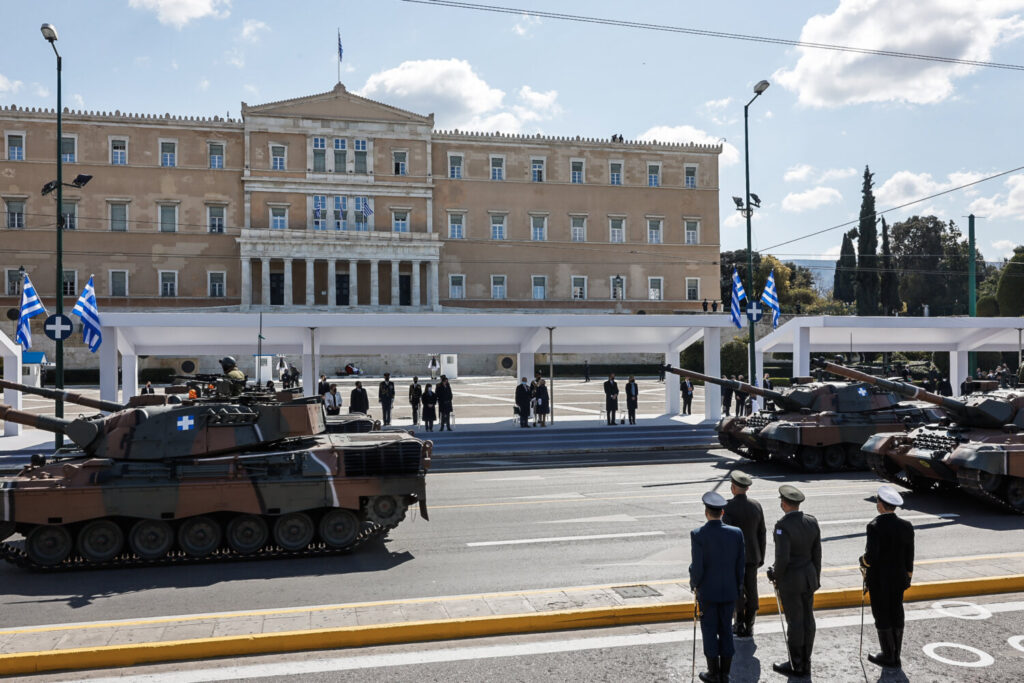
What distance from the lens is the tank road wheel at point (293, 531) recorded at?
1127 centimetres

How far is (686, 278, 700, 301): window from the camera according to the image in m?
71.9

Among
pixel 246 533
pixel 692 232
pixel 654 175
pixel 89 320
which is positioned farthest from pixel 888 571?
pixel 692 232

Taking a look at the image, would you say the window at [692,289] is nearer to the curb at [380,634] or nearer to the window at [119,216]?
the window at [119,216]

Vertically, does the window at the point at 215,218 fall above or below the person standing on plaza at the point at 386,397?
above

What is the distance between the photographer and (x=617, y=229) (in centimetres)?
7006

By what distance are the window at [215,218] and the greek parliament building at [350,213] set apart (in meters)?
0.10

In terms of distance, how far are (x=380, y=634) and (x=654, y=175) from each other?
66.3m

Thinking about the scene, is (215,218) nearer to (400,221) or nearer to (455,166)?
(400,221)

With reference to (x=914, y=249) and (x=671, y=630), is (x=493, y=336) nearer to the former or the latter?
(x=671, y=630)

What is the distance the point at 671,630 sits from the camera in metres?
8.03

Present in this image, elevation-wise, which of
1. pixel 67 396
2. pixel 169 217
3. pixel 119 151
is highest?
pixel 119 151

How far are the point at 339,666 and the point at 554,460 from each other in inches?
578

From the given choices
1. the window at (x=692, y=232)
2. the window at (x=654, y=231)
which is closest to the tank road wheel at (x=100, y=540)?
the window at (x=654, y=231)

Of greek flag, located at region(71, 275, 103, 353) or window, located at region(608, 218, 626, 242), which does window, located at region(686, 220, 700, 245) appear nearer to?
window, located at region(608, 218, 626, 242)
